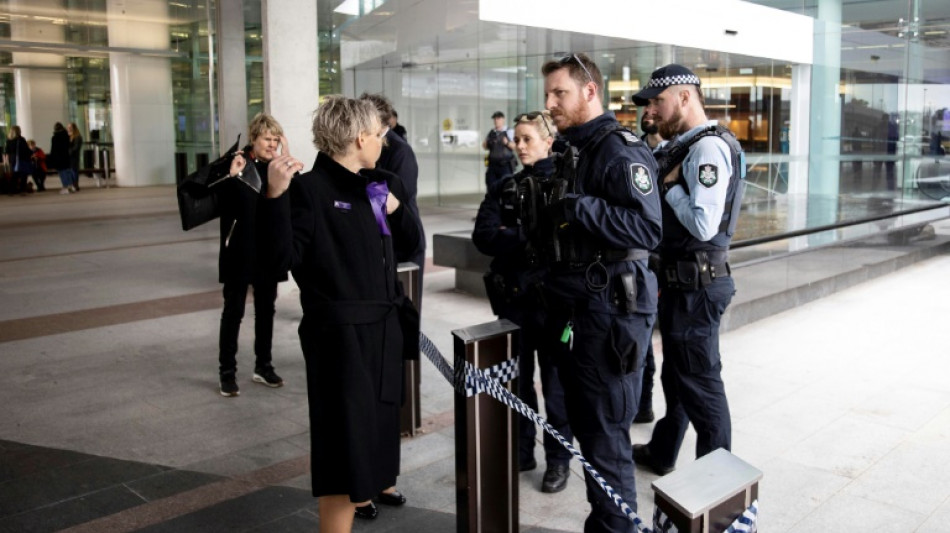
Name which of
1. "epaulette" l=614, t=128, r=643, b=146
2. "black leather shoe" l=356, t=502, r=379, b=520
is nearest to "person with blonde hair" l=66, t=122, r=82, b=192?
"black leather shoe" l=356, t=502, r=379, b=520

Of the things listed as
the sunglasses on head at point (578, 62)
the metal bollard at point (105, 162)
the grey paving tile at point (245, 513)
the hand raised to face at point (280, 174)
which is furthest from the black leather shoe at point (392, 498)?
the metal bollard at point (105, 162)

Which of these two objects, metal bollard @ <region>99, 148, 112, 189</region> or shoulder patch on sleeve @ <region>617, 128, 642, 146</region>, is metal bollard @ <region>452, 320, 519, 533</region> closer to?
shoulder patch on sleeve @ <region>617, 128, 642, 146</region>

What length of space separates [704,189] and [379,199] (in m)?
1.58

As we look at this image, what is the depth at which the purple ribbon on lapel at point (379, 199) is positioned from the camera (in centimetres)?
318

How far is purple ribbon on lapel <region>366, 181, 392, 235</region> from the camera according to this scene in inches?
125

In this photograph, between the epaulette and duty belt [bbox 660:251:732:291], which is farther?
duty belt [bbox 660:251:732:291]

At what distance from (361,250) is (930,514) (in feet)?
9.71

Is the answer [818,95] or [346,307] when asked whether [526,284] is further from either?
[818,95]

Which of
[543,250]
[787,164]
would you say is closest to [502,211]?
[543,250]

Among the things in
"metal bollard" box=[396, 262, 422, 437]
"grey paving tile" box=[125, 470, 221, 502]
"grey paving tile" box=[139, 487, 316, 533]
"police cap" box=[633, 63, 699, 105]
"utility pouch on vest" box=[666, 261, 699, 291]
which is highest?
"police cap" box=[633, 63, 699, 105]

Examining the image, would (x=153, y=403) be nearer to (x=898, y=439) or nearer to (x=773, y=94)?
(x=898, y=439)

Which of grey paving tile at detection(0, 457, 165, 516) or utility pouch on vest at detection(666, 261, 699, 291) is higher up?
utility pouch on vest at detection(666, 261, 699, 291)

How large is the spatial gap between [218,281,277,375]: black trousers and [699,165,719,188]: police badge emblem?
3003mm

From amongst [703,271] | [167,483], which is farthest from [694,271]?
[167,483]
